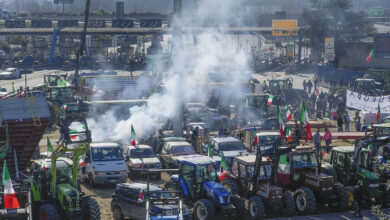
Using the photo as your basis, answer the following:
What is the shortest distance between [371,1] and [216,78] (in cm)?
9279

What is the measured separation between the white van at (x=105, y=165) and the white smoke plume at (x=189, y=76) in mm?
6830

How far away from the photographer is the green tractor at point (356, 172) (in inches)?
704

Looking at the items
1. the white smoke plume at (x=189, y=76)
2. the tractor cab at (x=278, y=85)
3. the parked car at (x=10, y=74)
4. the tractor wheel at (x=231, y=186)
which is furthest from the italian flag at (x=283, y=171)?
the parked car at (x=10, y=74)

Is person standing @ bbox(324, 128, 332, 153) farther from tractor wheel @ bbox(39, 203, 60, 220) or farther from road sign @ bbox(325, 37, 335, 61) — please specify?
road sign @ bbox(325, 37, 335, 61)

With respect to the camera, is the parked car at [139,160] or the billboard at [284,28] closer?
the parked car at [139,160]

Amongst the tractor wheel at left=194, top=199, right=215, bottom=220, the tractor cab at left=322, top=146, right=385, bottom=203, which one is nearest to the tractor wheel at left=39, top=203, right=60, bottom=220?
the tractor wheel at left=194, top=199, right=215, bottom=220

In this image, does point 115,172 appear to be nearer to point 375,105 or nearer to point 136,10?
point 375,105

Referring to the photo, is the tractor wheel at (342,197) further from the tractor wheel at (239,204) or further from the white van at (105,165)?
the white van at (105,165)

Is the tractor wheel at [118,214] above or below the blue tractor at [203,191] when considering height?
below

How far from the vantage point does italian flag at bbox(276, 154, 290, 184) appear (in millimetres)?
17453

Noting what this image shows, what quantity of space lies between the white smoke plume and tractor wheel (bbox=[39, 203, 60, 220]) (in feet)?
45.3

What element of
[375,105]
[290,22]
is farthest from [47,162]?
[290,22]

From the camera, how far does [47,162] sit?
1595 cm

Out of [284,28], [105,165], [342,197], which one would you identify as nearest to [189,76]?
[105,165]
